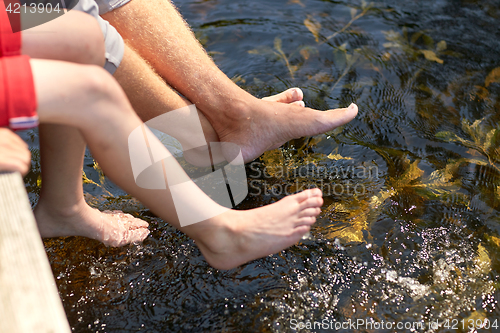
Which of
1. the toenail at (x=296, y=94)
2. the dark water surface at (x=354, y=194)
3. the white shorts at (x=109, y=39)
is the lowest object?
the dark water surface at (x=354, y=194)

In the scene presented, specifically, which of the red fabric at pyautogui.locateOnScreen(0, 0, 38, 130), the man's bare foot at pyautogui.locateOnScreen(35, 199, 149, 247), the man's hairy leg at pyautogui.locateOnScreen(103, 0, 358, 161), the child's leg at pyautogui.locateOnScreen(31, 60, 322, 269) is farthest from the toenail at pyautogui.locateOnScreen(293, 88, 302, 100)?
the red fabric at pyautogui.locateOnScreen(0, 0, 38, 130)

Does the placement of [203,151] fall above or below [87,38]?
below

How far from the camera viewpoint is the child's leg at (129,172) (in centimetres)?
81

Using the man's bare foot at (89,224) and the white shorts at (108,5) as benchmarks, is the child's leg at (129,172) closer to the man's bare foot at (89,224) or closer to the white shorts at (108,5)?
the man's bare foot at (89,224)

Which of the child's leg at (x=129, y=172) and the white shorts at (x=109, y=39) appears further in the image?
the white shorts at (x=109, y=39)

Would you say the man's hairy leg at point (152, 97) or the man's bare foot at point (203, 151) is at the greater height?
the man's hairy leg at point (152, 97)

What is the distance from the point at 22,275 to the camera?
2.01 feet

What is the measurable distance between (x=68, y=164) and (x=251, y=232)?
534 mm

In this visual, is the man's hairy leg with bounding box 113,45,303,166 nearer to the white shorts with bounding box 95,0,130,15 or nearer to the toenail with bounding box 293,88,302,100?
the white shorts with bounding box 95,0,130,15

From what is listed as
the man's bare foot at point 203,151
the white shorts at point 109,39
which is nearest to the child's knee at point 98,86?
the white shorts at point 109,39

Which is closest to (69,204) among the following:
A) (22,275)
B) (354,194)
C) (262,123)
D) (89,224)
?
(89,224)

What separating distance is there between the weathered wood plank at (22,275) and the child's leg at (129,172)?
0.20 m

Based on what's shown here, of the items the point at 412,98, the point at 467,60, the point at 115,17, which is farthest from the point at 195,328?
the point at 467,60

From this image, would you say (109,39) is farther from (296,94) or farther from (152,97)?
(296,94)
